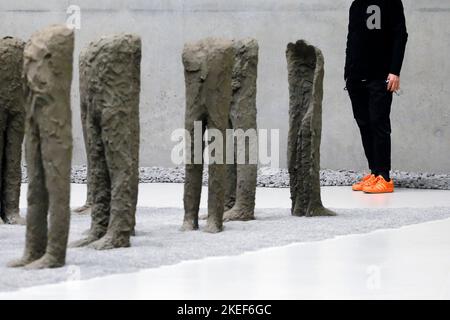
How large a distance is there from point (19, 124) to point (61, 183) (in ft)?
7.98

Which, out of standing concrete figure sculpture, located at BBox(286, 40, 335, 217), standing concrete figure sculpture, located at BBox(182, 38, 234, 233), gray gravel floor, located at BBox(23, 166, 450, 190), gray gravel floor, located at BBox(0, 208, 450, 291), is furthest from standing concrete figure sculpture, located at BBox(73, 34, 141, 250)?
gray gravel floor, located at BBox(23, 166, 450, 190)

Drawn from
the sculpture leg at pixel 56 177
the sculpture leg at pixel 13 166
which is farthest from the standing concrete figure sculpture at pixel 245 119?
the sculpture leg at pixel 56 177

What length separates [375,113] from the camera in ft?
33.0

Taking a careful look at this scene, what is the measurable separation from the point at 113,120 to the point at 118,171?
30cm

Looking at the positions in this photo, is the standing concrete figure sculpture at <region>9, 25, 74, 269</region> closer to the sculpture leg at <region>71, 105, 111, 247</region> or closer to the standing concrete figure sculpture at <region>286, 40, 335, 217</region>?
the sculpture leg at <region>71, 105, 111, 247</region>

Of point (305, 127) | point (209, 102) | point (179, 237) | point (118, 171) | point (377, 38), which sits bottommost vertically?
point (179, 237)

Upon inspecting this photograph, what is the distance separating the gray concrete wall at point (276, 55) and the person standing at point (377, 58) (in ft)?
6.98

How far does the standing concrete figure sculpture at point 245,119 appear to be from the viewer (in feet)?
26.3

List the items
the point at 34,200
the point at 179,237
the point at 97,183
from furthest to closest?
the point at 179,237 → the point at 97,183 → the point at 34,200

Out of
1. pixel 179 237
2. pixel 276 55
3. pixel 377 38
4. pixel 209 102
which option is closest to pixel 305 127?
pixel 209 102

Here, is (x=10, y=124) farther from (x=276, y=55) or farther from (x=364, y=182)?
(x=276, y=55)

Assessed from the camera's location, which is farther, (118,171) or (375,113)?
(375,113)

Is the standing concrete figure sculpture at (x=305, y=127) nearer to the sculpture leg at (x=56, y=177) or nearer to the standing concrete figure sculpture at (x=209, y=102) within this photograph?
the standing concrete figure sculpture at (x=209, y=102)

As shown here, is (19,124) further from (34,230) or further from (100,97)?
(34,230)
